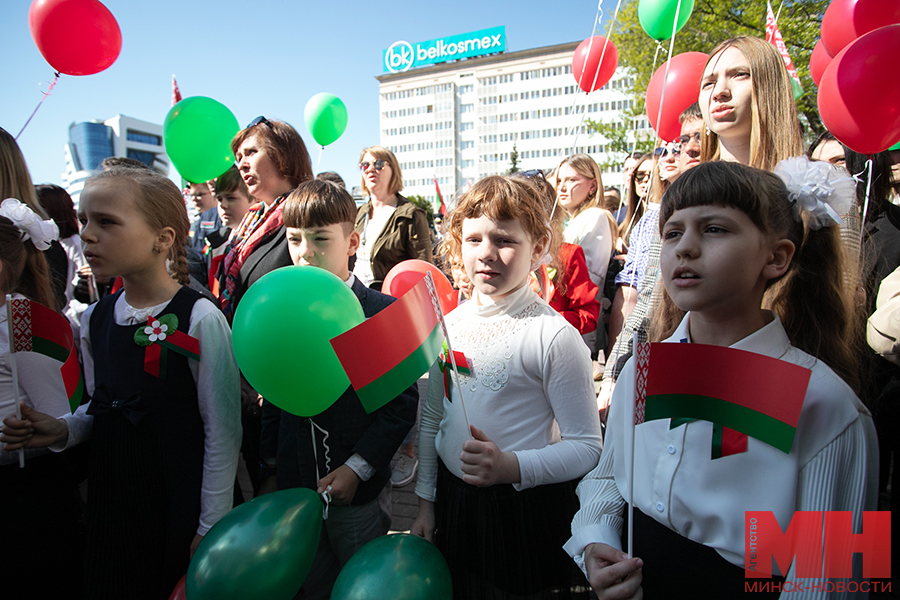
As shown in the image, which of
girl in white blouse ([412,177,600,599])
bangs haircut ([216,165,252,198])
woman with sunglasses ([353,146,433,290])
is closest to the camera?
girl in white blouse ([412,177,600,599])

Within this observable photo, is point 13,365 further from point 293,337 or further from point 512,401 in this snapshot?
point 512,401

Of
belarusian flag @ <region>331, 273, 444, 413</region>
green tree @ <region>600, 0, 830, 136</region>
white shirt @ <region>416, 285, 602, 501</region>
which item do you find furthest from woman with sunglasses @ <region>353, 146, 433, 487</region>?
green tree @ <region>600, 0, 830, 136</region>

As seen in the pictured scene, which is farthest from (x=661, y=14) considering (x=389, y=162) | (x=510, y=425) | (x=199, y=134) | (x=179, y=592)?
(x=179, y=592)

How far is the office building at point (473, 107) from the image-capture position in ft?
187

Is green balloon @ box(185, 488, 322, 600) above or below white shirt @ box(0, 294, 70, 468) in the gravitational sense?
below

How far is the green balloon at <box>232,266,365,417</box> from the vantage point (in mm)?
1442

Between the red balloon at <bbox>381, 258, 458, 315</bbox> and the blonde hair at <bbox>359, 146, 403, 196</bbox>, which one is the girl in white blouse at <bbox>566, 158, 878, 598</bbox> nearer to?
the red balloon at <bbox>381, 258, 458, 315</bbox>

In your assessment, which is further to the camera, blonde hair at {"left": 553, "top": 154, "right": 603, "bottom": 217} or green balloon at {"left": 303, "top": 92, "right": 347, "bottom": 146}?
green balloon at {"left": 303, "top": 92, "right": 347, "bottom": 146}

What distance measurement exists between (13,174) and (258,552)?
2.25 metres

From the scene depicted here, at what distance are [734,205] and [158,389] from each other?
1.92 m

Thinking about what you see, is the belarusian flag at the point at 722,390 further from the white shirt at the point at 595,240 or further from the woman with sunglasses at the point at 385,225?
the woman with sunglasses at the point at 385,225

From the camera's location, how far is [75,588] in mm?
1879

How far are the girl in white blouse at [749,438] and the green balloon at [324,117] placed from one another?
3.94 meters

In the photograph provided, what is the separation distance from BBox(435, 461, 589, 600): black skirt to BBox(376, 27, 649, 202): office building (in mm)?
54706
